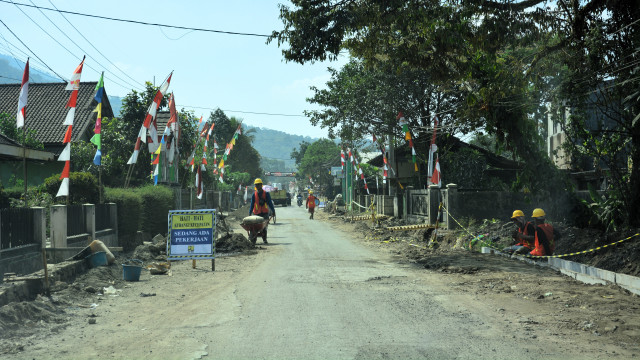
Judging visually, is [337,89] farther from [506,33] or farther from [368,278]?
[368,278]

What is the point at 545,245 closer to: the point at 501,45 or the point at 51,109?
the point at 501,45

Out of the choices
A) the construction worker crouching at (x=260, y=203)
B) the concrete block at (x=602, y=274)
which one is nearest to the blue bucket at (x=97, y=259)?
the construction worker crouching at (x=260, y=203)

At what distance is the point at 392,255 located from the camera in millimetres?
16328

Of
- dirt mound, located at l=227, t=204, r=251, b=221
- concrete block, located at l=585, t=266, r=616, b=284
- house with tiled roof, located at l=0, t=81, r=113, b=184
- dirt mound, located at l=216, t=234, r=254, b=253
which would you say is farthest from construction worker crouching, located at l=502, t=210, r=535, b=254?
dirt mound, located at l=227, t=204, r=251, b=221

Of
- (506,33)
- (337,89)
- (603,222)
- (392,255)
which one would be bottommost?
(392,255)

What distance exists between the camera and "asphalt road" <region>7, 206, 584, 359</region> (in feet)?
19.2

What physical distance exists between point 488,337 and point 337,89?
25.6 m

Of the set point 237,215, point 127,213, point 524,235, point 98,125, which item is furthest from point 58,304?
point 237,215

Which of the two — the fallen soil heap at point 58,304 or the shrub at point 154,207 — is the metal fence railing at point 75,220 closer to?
the fallen soil heap at point 58,304

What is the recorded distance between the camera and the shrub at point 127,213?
17355mm

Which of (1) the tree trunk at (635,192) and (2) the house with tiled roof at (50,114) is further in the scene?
(2) the house with tiled roof at (50,114)

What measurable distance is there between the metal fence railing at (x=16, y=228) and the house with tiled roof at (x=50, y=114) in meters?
16.9

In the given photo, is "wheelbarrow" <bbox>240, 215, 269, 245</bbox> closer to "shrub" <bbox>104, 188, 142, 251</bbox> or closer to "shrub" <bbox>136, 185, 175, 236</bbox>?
"shrub" <bbox>104, 188, 142, 251</bbox>

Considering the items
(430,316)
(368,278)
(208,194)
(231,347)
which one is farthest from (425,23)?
(208,194)
